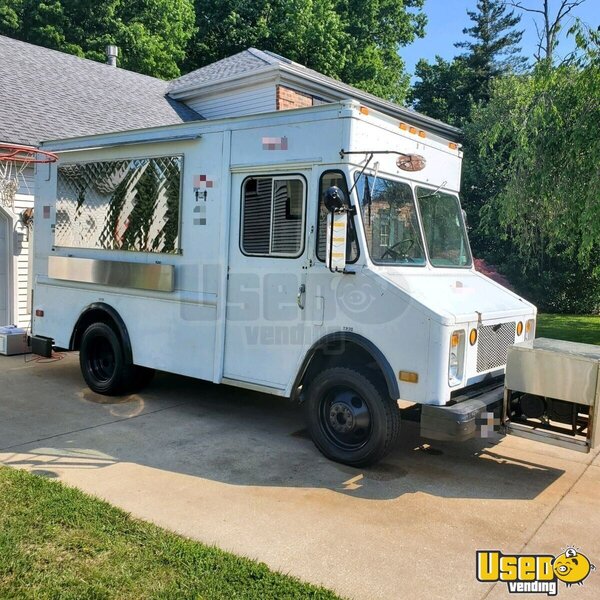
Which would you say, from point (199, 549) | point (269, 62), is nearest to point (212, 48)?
point (269, 62)

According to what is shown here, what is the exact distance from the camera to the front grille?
16.8 ft

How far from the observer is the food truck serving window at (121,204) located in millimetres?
6430

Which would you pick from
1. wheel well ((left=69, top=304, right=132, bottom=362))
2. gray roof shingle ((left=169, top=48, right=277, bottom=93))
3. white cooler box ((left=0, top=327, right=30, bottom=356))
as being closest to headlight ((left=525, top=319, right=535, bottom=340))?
wheel well ((left=69, top=304, right=132, bottom=362))

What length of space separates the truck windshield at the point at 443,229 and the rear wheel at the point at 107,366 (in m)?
3.64

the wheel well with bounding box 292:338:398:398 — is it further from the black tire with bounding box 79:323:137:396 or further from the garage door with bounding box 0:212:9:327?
the garage door with bounding box 0:212:9:327

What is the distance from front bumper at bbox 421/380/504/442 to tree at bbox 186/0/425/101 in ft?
81.2

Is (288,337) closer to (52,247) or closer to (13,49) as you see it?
(52,247)

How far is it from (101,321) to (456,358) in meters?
4.38

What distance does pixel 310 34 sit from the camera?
26.7m

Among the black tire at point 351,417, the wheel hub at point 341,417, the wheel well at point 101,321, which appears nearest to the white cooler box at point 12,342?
the wheel well at point 101,321

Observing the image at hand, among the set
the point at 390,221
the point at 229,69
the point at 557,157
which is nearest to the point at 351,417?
the point at 390,221

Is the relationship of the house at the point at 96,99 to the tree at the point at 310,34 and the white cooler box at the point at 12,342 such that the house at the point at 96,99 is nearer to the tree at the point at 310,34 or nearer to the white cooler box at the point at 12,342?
the white cooler box at the point at 12,342

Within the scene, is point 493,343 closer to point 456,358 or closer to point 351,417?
point 456,358

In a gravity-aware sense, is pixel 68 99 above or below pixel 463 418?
above
